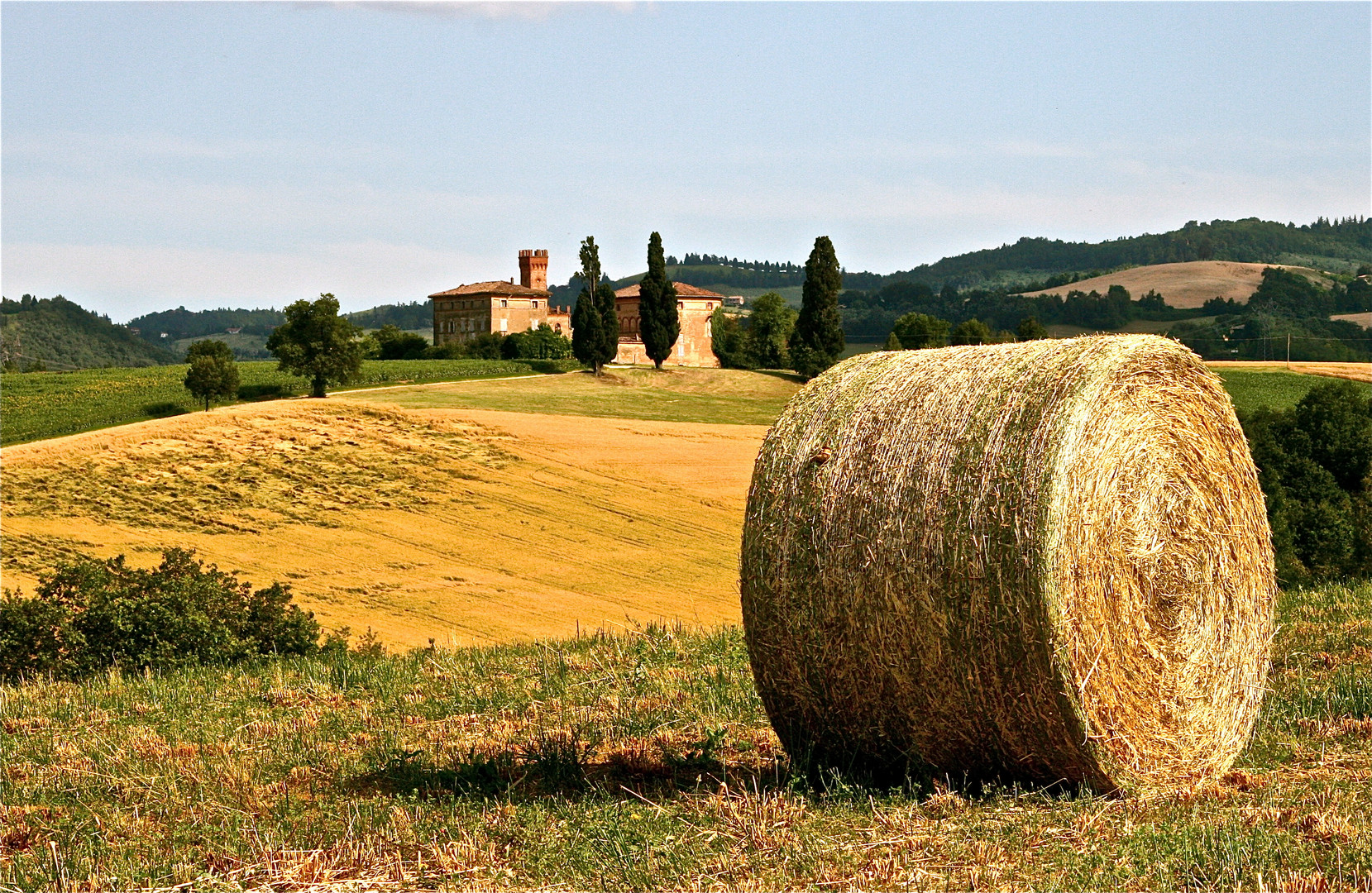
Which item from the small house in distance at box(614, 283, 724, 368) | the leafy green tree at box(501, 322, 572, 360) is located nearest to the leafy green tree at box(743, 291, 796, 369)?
the small house in distance at box(614, 283, 724, 368)

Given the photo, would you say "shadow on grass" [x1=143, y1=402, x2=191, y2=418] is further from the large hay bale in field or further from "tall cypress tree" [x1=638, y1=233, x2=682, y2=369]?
the large hay bale in field

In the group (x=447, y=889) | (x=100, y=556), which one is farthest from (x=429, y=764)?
(x=100, y=556)

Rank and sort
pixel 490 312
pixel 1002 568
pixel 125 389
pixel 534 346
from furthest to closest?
pixel 490 312, pixel 534 346, pixel 125 389, pixel 1002 568

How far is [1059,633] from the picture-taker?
7719 mm

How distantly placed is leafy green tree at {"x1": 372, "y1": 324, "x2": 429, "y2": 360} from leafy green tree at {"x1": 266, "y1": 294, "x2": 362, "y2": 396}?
47964mm

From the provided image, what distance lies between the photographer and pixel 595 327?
3676 inches

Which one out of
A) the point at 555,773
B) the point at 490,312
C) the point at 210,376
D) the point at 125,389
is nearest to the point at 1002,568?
the point at 555,773

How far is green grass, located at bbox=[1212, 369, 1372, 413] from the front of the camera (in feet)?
227

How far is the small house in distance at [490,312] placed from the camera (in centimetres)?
15850

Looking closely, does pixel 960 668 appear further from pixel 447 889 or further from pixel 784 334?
pixel 784 334

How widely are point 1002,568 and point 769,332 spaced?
115 metres

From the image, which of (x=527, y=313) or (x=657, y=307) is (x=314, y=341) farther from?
(x=527, y=313)

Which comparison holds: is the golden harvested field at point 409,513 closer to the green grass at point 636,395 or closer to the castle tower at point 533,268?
the green grass at point 636,395

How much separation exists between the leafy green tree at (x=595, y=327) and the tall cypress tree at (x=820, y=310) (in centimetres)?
1385
